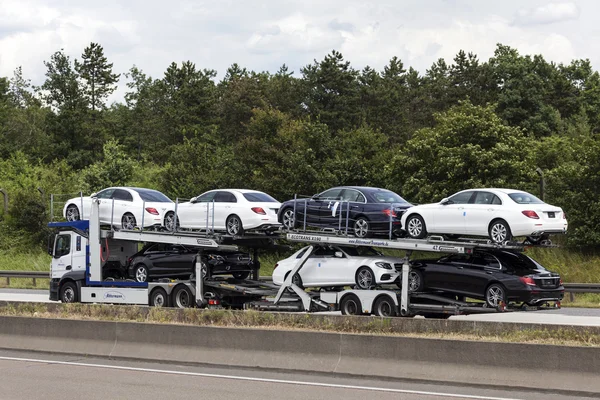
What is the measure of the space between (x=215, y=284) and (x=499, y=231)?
277 inches

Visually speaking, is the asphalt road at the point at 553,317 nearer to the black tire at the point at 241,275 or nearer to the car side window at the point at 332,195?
the car side window at the point at 332,195

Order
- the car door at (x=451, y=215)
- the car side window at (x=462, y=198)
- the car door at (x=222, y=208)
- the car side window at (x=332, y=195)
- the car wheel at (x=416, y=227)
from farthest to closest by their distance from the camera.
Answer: the car door at (x=222, y=208)
the car side window at (x=332, y=195)
the car wheel at (x=416, y=227)
the car side window at (x=462, y=198)
the car door at (x=451, y=215)

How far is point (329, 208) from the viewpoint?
67.0 ft

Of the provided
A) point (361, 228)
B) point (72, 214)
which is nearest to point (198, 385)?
point (361, 228)

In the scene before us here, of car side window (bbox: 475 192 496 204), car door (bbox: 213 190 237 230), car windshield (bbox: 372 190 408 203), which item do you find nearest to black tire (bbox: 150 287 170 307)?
car door (bbox: 213 190 237 230)

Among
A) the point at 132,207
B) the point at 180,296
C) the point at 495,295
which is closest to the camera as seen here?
the point at 495,295

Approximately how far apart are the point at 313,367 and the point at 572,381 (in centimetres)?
352

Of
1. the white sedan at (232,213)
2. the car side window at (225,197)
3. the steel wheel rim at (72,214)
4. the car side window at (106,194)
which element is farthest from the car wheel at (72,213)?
the car side window at (225,197)

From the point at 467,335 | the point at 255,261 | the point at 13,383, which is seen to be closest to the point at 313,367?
the point at 467,335

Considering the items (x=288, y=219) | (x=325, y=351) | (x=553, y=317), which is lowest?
(x=553, y=317)

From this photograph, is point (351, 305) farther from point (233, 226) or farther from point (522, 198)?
point (522, 198)

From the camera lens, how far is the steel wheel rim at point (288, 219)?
68.8ft

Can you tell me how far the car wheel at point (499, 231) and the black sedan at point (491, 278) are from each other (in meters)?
0.31

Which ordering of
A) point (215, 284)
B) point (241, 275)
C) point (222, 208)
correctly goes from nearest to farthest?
point (215, 284) → point (222, 208) → point (241, 275)
